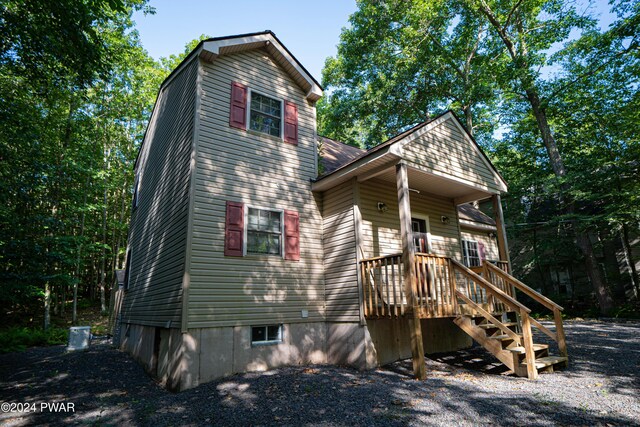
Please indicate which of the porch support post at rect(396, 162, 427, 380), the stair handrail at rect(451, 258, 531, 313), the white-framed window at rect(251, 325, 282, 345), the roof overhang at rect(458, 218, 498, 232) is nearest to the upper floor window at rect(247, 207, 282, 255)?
the white-framed window at rect(251, 325, 282, 345)

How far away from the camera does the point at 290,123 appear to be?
9180mm

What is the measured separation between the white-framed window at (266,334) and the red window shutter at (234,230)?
1.70 meters

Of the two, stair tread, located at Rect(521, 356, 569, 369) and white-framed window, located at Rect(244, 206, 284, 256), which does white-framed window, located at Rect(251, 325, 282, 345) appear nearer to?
white-framed window, located at Rect(244, 206, 284, 256)

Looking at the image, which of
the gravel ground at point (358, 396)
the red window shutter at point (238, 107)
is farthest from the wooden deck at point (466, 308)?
the red window shutter at point (238, 107)

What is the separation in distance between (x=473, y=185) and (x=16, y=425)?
10.1 m

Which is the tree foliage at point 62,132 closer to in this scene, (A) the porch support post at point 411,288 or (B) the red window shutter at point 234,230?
(B) the red window shutter at point 234,230

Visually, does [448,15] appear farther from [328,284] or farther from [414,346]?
[414,346]

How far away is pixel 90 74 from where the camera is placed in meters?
9.18

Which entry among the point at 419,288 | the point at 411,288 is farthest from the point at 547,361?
the point at 411,288

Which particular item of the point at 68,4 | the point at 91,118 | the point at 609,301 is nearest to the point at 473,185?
the point at 68,4

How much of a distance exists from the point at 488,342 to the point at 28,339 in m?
16.3

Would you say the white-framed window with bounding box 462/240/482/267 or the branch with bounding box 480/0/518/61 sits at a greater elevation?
the branch with bounding box 480/0/518/61

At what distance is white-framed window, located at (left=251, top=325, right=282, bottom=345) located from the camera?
7.36 meters

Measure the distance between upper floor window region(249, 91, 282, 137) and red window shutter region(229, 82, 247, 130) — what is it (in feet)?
0.84
